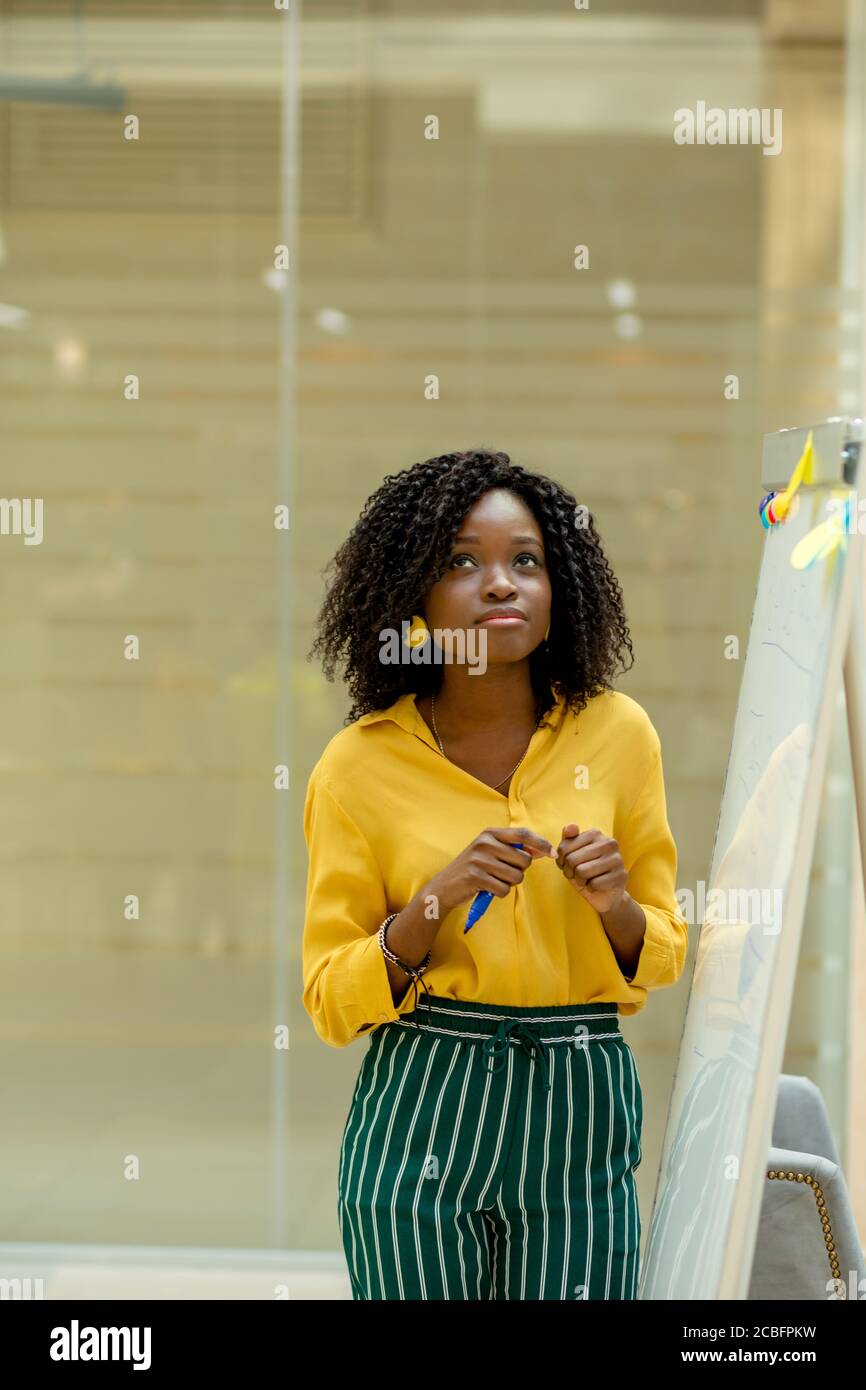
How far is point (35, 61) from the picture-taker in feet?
11.3

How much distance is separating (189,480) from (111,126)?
0.84 m

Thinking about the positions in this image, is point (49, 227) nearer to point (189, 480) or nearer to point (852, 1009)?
point (189, 480)

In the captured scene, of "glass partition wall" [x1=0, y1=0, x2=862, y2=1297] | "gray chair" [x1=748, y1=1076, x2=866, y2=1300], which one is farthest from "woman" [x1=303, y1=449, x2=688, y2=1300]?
"glass partition wall" [x1=0, y1=0, x2=862, y2=1297]

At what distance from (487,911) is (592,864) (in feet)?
0.48

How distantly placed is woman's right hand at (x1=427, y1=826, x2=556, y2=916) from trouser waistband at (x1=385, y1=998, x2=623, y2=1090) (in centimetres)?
16

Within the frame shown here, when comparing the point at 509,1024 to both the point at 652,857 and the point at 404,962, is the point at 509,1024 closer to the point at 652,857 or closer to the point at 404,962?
the point at 404,962

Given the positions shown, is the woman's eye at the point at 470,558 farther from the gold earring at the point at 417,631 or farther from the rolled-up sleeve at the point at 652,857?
the rolled-up sleeve at the point at 652,857

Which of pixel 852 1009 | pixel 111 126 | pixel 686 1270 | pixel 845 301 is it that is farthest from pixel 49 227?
pixel 686 1270

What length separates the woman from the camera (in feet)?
4.88

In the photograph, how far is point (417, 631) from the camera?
1618 millimetres

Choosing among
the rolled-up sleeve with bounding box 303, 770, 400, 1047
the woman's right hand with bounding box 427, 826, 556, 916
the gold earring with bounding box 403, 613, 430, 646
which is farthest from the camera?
the gold earring with bounding box 403, 613, 430, 646

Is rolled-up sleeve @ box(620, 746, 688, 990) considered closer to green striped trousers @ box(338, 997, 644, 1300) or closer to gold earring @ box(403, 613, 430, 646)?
green striped trousers @ box(338, 997, 644, 1300)

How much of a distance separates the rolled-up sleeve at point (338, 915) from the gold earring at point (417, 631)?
0.62 feet
